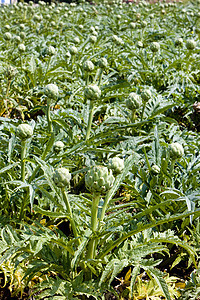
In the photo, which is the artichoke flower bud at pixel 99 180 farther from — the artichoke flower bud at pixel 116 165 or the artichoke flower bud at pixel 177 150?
the artichoke flower bud at pixel 177 150

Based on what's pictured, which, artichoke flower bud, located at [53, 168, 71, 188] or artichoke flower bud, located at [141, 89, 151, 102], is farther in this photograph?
artichoke flower bud, located at [141, 89, 151, 102]

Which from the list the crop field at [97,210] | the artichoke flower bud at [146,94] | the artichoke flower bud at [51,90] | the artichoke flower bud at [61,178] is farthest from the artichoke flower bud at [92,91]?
the artichoke flower bud at [61,178]

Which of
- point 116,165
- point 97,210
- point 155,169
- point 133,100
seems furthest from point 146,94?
point 97,210

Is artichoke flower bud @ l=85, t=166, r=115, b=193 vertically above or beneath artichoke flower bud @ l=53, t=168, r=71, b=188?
above

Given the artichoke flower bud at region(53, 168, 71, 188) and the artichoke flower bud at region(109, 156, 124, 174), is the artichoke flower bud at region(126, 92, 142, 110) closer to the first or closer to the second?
A: the artichoke flower bud at region(109, 156, 124, 174)

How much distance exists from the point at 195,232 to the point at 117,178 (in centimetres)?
46

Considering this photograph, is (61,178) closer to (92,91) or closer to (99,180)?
(99,180)

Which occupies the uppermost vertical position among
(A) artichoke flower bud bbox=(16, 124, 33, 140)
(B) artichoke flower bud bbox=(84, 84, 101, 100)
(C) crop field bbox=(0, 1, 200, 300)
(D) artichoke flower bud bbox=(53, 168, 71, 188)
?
(B) artichoke flower bud bbox=(84, 84, 101, 100)

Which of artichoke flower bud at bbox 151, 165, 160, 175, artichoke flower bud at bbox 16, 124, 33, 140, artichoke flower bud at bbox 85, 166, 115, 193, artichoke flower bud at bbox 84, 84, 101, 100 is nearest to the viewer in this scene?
artichoke flower bud at bbox 85, 166, 115, 193

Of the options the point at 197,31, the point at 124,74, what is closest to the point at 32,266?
the point at 124,74

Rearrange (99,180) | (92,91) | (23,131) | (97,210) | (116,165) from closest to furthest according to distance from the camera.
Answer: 1. (99,180)
2. (97,210)
3. (116,165)
4. (23,131)
5. (92,91)

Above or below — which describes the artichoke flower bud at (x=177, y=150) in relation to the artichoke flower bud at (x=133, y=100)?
below

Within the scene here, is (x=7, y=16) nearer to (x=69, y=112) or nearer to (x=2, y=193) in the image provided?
(x=69, y=112)

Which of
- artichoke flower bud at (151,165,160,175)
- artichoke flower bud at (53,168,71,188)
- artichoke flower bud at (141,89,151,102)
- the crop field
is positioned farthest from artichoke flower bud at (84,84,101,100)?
artichoke flower bud at (53,168,71,188)
